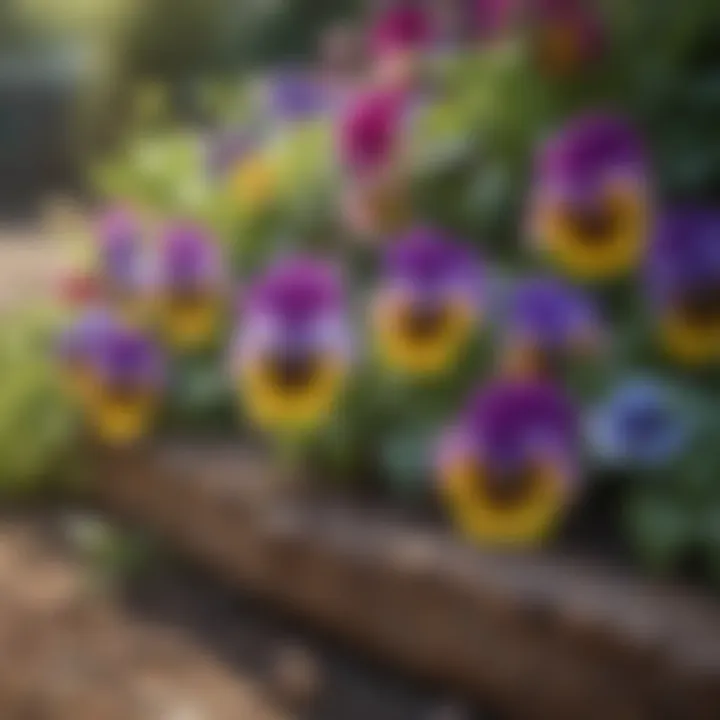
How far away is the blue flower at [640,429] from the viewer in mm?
1697

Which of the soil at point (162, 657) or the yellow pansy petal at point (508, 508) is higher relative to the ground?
the yellow pansy petal at point (508, 508)

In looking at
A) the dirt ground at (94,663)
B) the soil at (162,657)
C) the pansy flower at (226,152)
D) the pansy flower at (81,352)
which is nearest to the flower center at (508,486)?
the soil at (162,657)

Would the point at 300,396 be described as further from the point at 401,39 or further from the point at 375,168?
the point at 401,39

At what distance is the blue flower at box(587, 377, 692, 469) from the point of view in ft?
5.57

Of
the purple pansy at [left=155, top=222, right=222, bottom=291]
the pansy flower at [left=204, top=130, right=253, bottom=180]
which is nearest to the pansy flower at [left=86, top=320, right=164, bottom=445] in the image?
the purple pansy at [left=155, top=222, right=222, bottom=291]

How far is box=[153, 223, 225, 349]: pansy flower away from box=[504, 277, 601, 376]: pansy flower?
1.70 feet

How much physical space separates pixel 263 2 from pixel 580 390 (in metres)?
4.06

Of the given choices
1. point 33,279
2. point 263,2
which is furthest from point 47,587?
point 263,2

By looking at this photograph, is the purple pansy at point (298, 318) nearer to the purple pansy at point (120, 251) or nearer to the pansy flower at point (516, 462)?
the pansy flower at point (516, 462)

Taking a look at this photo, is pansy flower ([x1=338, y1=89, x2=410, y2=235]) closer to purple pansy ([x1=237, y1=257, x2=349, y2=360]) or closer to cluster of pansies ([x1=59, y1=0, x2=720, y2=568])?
cluster of pansies ([x1=59, y1=0, x2=720, y2=568])

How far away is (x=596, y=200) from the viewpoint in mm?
1922

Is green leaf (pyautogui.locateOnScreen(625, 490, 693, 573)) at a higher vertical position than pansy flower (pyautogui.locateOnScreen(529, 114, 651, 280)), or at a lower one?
lower

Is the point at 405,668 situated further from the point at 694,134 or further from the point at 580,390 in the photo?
the point at 694,134

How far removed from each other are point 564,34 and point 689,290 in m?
0.51
